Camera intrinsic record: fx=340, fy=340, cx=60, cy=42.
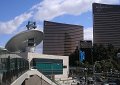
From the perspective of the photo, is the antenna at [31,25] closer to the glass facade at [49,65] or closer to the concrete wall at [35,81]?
the glass facade at [49,65]

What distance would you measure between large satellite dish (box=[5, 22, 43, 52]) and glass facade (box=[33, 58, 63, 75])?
26.1ft

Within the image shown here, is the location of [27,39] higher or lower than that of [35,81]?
higher

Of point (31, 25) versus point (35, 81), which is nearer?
point (35, 81)

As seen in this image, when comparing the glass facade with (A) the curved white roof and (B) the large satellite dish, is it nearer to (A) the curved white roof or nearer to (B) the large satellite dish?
(B) the large satellite dish

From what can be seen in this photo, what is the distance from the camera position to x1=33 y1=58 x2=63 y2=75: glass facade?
11700 centimetres

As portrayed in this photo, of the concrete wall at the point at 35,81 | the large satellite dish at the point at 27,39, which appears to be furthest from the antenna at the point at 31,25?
the concrete wall at the point at 35,81

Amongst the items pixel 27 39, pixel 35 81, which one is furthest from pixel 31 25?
pixel 35 81

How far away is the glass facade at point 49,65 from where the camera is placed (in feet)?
384

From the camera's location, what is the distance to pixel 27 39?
125375 mm

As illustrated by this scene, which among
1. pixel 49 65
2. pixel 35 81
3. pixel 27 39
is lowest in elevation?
pixel 35 81

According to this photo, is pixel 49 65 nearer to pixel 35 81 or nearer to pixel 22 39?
pixel 22 39

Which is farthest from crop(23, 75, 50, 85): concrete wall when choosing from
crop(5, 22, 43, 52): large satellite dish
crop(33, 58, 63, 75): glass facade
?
crop(5, 22, 43, 52): large satellite dish

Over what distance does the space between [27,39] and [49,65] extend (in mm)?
12673

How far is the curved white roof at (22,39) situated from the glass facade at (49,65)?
34.6 ft
